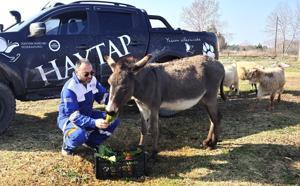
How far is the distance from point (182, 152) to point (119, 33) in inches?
119

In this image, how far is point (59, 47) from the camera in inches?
302

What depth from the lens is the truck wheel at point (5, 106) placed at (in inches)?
278

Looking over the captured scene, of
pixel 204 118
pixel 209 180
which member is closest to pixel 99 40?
pixel 204 118

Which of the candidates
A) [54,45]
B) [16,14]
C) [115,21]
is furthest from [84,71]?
[16,14]

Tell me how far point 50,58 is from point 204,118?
141 inches

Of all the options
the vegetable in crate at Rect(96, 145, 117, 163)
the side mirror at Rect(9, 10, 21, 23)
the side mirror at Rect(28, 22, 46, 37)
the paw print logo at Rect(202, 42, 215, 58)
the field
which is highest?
the side mirror at Rect(9, 10, 21, 23)

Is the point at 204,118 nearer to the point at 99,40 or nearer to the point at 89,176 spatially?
the point at 99,40

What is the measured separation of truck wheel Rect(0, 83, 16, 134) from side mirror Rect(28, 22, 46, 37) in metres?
1.06

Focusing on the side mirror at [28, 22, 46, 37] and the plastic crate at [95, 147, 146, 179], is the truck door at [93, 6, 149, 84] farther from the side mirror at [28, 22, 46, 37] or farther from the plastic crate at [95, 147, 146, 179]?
the plastic crate at [95, 147, 146, 179]

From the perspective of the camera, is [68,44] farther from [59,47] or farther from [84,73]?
[84,73]

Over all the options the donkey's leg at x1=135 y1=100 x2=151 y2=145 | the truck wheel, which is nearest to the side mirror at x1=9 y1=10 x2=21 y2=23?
the truck wheel

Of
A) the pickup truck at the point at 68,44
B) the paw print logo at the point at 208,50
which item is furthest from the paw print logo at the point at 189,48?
the paw print logo at the point at 208,50

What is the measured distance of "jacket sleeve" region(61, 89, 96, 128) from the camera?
5.68m

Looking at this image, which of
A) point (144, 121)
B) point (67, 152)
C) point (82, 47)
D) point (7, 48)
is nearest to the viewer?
point (67, 152)
